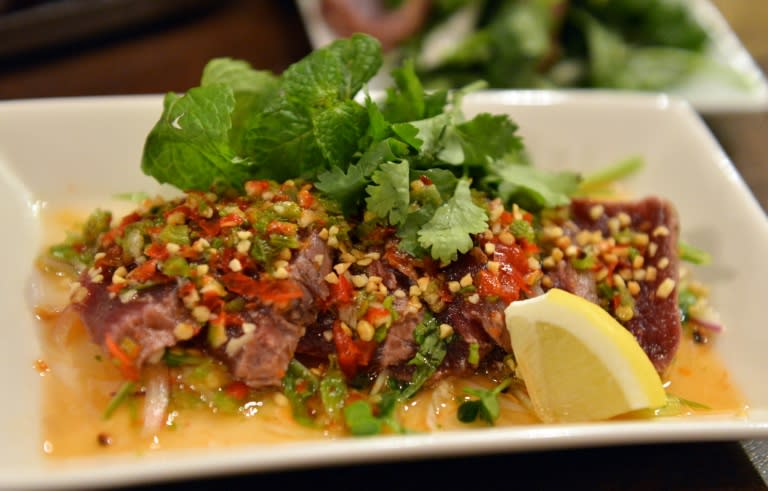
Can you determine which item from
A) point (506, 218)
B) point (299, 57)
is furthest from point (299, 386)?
point (299, 57)

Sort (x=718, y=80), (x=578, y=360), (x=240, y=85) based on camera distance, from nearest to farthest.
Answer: (x=578, y=360) < (x=240, y=85) < (x=718, y=80)

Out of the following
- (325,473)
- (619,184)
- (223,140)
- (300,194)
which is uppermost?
(223,140)

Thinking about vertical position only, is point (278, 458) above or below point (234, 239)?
below

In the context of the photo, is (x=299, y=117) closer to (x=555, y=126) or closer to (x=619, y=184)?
(x=555, y=126)

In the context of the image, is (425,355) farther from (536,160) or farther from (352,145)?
(536,160)

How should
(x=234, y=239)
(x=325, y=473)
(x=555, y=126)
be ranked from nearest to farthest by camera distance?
(x=325, y=473), (x=234, y=239), (x=555, y=126)

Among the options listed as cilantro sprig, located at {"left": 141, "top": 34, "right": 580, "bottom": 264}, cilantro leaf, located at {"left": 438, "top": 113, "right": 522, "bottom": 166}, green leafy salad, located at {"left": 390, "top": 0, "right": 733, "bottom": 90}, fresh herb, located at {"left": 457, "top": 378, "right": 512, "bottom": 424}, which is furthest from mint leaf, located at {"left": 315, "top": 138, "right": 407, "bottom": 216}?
green leafy salad, located at {"left": 390, "top": 0, "right": 733, "bottom": 90}

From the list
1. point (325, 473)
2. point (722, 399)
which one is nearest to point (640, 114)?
point (722, 399)
